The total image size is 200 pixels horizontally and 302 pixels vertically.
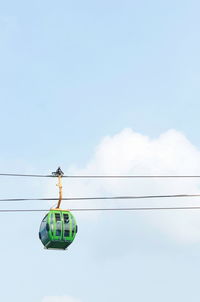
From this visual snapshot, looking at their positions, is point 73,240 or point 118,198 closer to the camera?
point 118,198

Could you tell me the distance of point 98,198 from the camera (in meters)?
35.8

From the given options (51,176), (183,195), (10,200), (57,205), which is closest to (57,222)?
(57,205)

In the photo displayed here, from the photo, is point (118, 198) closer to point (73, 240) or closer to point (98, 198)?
point (98, 198)

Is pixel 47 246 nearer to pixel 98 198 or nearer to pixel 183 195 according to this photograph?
pixel 98 198

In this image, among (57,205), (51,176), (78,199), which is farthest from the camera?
(57,205)

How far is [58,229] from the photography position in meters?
41.8

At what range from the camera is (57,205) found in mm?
42375

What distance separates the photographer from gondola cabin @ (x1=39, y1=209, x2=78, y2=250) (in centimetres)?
4172

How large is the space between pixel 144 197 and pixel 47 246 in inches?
379

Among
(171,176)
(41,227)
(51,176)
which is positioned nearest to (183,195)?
(171,176)

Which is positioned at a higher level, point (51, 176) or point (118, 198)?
point (51, 176)

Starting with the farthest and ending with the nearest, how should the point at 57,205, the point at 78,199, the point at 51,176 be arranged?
1. the point at 57,205
2. the point at 51,176
3. the point at 78,199

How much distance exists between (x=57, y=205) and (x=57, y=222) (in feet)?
3.91

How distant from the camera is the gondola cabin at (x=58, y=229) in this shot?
41719mm
